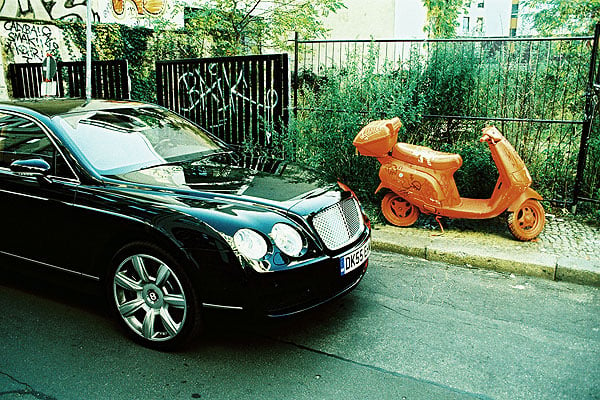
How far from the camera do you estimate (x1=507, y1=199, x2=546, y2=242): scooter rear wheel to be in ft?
17.6

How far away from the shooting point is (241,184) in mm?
3773

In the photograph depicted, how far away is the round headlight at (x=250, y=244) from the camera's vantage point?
314 centimetres

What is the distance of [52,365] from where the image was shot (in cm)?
326

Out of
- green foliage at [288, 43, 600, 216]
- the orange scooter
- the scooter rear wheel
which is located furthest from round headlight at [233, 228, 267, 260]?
green foliage at [288, 43, 600, 216]

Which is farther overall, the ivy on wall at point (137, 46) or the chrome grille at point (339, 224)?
the ivy on wall at point (137, 46)

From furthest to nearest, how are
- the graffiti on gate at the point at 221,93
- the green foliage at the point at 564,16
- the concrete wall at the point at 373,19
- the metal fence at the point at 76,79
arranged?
the concrete wall at the point at 373,19 → the metal fence at the point at 76,79 → the green foliage at the point at 564,16 → the graffiti on gate at the point at 221,93

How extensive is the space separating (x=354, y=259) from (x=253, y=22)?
10.3m

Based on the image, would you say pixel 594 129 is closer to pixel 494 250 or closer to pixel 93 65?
pixel 494 250

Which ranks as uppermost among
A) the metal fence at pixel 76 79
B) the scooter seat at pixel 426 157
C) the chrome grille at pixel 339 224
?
the metal fence at pixel 76 79

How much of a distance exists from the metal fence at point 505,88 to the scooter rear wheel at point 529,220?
1.13 m

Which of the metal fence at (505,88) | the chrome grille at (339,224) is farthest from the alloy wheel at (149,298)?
the metal fence at (505,88)

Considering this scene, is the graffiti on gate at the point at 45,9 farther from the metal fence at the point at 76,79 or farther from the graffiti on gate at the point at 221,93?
the graffiti on gate at the point at 221,93

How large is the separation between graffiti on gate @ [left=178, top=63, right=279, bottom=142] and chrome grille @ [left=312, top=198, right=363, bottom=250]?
390 centimetres

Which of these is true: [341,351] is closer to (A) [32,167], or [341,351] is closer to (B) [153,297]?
(B) [153,297]
